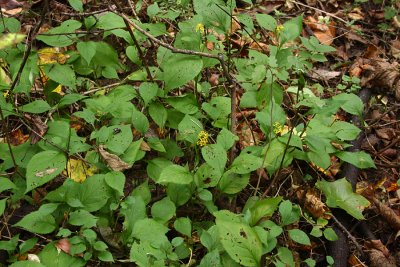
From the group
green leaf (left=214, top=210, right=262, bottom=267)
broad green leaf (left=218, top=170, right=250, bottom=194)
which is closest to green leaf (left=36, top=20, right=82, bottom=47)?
broad green leaf (left=218, top=170, right=250, bottom=194)

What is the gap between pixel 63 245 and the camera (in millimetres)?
2064

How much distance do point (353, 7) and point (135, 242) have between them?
10.5 ft

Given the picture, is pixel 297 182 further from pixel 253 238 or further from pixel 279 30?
pixel 279 30

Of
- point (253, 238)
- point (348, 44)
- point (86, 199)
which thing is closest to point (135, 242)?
point (86, 199)

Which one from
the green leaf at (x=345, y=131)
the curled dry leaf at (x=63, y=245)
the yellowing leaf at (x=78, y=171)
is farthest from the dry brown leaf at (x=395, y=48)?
the curled dry leaf at (x=63, y=245)

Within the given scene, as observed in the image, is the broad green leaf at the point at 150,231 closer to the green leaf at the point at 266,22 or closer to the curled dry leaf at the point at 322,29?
the green leaf at the point at 266,22

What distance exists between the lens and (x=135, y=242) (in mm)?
1998

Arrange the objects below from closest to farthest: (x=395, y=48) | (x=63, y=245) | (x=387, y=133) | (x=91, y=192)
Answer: (x=63, y=245), (x=91, y=192), (x=387, y=133), (x=395, y=48)

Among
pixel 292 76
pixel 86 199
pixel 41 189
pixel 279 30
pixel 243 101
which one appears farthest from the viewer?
pixel 292 76

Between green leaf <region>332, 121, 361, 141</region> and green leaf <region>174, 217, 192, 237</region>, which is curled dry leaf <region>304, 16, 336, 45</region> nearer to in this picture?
green leaf <region>332, 121, 361, 141</region>

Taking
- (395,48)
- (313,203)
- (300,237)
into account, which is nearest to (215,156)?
(300,237)

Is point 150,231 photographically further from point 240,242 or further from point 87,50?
point 87,50

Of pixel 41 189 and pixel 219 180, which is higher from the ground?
pixel 219 180

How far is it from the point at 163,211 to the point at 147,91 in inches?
28.4
